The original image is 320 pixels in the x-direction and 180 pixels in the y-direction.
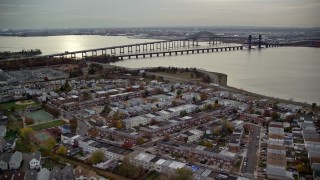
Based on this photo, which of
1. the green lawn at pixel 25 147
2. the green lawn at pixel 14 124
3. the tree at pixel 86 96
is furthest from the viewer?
the tree at pixel 86 96

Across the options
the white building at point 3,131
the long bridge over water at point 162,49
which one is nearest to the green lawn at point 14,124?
the white building at point 3,131

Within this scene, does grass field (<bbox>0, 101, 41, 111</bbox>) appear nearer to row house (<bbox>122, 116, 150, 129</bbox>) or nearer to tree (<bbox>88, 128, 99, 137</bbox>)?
tree (<bbox>88, 128, 99, 137</bbox>)

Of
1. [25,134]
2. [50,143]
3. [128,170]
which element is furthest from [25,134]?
[128,170]

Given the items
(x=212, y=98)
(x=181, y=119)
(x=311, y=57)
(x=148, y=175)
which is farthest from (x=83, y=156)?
(x=311, y=57)

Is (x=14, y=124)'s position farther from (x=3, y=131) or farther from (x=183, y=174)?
(x=183, y=174)

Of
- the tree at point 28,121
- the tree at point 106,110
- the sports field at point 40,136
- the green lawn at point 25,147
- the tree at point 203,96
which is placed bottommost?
the green lawn at point 25,147

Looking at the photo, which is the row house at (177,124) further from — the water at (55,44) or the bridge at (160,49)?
the water at (55,44)

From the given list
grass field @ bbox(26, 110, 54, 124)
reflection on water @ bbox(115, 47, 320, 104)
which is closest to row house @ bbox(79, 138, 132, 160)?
grass field @ bbox(26, 110, 54, 124)
